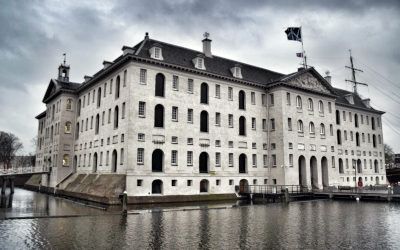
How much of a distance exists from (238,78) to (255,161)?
12140mm

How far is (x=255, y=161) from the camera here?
49.7 meters

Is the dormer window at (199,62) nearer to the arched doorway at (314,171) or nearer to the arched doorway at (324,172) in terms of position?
the arched doorway at (314,171)

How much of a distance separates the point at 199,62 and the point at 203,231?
1165 inches

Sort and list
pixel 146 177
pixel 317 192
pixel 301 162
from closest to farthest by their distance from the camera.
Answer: pixel 146 177 → pixel 317 192 → pixel 301 162

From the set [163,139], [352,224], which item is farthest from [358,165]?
[352,224]

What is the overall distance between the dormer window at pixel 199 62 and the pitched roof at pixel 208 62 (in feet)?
1.63

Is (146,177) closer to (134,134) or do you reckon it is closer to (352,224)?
(134,134)

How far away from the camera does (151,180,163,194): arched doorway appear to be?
39812mm

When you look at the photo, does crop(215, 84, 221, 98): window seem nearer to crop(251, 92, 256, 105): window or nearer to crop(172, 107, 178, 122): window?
crop(251, 92, 256, 105): window

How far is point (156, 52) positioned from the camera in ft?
136

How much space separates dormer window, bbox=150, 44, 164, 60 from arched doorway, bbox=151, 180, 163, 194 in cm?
1476

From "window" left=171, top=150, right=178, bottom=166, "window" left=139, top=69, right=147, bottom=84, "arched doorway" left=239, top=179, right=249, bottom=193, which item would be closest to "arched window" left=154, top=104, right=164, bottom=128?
"window" left=139, top=69, right=147, bottom=84

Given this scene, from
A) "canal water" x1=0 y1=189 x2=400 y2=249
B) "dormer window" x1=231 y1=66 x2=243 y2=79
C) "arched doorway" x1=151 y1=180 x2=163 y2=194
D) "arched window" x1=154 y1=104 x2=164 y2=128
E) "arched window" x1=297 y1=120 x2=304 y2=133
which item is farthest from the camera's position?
"arched window" x1=297 y1=120 x2=304 y2=133

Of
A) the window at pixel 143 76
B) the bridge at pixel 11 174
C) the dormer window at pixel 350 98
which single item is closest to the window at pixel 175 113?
the window at pixel 143 76
